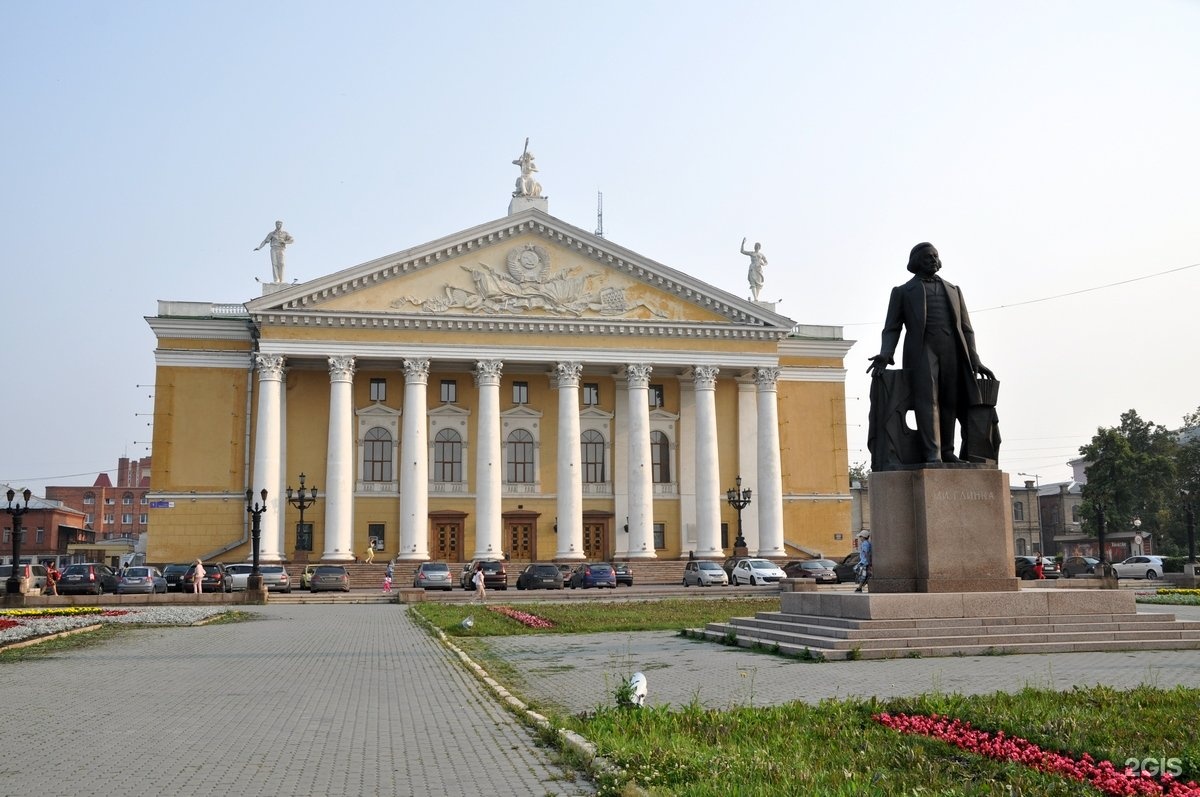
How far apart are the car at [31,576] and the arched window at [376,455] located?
15012 millimetres

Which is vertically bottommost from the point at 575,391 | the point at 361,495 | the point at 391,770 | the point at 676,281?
the point at 391,770

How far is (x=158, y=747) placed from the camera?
9125 mm

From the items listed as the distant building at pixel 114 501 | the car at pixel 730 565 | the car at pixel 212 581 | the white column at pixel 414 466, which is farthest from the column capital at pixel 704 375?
the distant building at pixel 114 501

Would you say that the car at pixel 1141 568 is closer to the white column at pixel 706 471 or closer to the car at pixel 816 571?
the car at pixel 816 571

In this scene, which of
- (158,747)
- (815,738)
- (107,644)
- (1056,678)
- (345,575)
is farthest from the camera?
(345,575)

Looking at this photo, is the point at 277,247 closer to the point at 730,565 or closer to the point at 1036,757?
the point at 730,565

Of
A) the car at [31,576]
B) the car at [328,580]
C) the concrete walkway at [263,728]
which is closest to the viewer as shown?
the concrete walkway at [263,728]

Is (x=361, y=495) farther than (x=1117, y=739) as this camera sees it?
Yes

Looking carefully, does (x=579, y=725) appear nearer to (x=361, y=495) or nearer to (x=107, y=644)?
(x=107, y=644)

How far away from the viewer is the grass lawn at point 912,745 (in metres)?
6.64

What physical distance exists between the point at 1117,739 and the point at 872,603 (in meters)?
6.81

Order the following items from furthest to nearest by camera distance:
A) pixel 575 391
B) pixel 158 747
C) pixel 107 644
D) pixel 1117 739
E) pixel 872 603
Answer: pixel 575 391 < pixel 107 644 < pixel 872 603 < pixel 158 747 < pixel 1117 739

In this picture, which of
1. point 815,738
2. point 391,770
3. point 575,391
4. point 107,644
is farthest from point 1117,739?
point 575,391

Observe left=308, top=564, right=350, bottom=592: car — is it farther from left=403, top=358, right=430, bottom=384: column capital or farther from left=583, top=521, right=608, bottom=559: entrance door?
left=583, top=521, right=608, bottom=559: entrance door
